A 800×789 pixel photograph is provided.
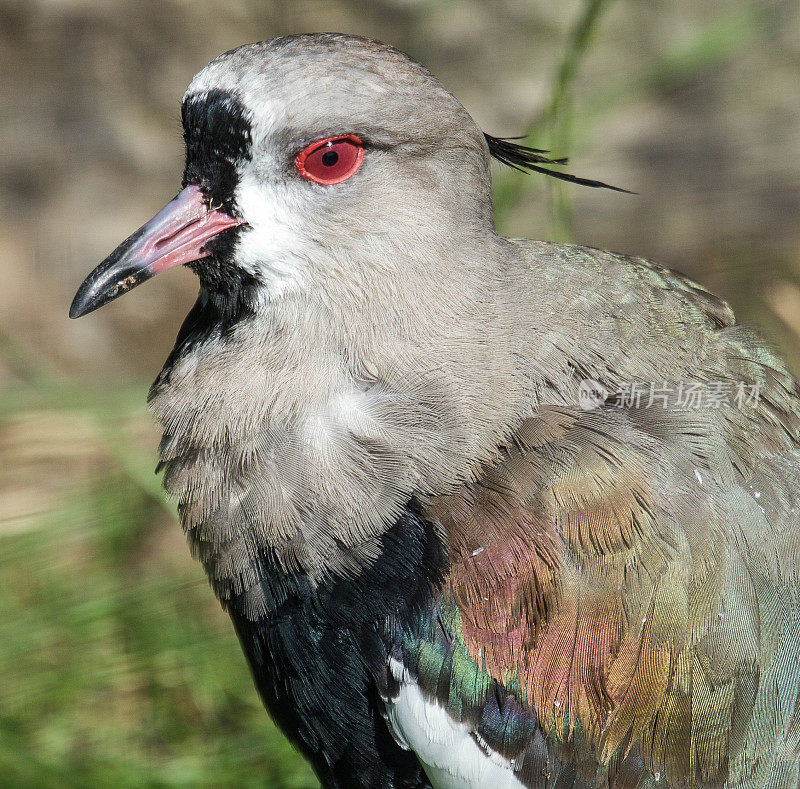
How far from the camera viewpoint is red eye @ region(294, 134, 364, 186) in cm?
192

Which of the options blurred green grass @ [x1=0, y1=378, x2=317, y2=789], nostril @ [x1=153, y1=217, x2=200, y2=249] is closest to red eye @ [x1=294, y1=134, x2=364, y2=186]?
nostril @ [x1=153, y1=217, x2=200, y2=249]

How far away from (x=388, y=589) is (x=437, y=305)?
1.81ft

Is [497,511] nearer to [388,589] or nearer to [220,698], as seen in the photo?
[388,589]

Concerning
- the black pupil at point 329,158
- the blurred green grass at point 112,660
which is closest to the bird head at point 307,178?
the black pupil at point 329,158

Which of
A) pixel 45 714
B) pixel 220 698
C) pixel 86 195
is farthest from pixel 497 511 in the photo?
pixel 86 195

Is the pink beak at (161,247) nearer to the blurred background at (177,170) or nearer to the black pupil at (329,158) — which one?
the black pupil at (329,158)

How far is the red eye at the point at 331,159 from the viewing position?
1.92 metres

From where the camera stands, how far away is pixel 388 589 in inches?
76.7

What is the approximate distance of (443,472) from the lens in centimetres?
190

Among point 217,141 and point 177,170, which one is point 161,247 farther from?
point 177,170

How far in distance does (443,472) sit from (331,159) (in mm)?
622

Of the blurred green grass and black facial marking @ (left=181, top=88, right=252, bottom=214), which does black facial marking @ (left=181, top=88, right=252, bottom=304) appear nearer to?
black facial marking @ (left=181, top=88, right=252, bottom=214)

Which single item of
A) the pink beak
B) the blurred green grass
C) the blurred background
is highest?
the pink beak

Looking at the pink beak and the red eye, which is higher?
the red eye
